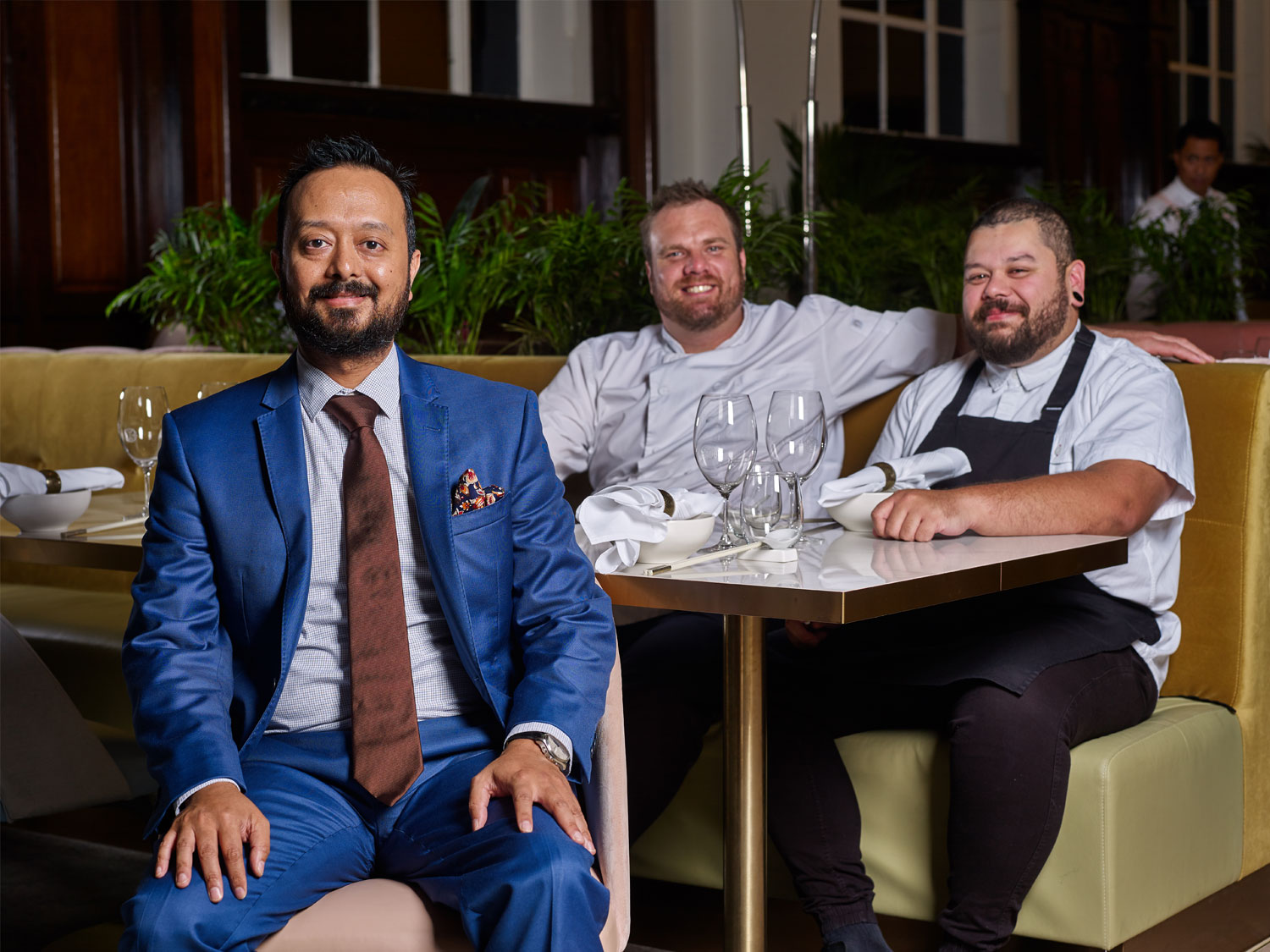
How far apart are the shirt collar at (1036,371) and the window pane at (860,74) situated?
6.53 metres

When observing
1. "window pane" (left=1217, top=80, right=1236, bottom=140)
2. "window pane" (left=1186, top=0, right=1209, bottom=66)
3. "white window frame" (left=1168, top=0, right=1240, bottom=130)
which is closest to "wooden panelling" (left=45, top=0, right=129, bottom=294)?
"white window frame" (left=1168, top=0, right=1240, bottom=130)

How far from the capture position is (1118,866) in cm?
225

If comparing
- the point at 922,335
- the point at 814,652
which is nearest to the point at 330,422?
the point at 814,652

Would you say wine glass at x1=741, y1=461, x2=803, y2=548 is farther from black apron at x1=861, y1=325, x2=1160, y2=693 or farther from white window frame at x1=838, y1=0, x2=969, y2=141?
white window frame at x1=838, y1=0, x2=969, y2=141

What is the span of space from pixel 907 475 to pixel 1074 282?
2.04ft

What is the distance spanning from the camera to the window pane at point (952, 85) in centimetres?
972

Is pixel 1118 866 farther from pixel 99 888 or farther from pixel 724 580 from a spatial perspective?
pixel 99 888

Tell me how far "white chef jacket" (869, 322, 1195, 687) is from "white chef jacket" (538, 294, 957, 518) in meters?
0.41

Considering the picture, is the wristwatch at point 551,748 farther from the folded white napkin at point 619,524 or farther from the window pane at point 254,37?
the window pane at point 254,37

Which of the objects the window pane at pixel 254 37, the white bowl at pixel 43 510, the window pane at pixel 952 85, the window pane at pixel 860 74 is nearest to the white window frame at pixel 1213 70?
the window pane at pixel 952 85

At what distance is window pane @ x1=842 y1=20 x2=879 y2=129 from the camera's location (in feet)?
29.6

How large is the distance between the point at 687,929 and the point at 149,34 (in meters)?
6.10

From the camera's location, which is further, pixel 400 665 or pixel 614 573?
pixel 614 573

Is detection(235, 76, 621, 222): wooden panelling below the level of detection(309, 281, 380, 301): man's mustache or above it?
above
